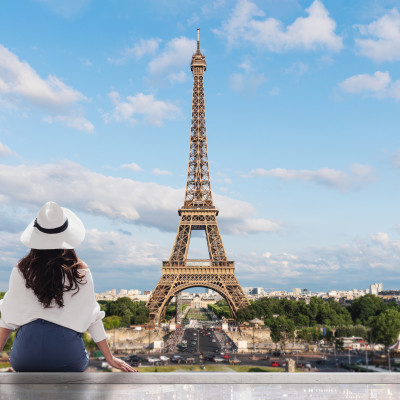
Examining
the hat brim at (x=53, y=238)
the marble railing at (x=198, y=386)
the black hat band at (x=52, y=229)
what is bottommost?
the marble railing at (x=198, y=386)

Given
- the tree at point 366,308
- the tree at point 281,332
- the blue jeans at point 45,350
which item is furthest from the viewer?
the tree at point 366,308

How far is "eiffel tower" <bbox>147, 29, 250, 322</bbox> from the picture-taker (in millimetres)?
44250

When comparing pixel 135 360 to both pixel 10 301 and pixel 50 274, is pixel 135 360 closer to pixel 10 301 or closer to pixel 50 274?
pixel 10 301

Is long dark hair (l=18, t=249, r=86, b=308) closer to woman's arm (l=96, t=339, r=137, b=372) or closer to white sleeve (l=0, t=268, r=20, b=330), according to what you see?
white sleeve (l=0, t=268, r=20, b=330)

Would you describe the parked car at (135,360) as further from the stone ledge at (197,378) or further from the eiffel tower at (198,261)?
the stone ledge at (197,378)

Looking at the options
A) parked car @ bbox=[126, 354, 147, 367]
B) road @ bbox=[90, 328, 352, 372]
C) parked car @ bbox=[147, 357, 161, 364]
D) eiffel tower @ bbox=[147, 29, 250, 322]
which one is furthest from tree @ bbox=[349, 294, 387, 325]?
parked car @ bbox=[126, 354, 147, 367]

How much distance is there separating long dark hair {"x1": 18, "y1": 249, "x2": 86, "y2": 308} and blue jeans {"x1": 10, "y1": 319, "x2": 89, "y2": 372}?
20 cm

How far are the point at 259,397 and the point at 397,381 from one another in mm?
916

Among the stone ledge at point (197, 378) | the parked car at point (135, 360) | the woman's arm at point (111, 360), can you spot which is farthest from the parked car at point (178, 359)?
the stone ledge at point (197, 378)

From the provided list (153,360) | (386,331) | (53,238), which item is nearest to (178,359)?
(153,360)

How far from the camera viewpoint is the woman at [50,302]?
3121 millimetres

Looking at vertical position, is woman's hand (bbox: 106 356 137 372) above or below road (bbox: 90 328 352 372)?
above

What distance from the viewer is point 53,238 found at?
3264 mm

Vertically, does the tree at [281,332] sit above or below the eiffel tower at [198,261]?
below
